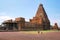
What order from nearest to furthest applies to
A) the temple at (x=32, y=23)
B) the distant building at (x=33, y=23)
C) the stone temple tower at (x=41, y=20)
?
the temple at (x=32, y=23), the distant building at (x=33, y=23), the stone temple tower at (x=41, y=20)

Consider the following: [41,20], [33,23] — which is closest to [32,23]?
[33,23]

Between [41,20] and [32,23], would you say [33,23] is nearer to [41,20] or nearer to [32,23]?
[32,23]

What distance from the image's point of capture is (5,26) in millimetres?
58969

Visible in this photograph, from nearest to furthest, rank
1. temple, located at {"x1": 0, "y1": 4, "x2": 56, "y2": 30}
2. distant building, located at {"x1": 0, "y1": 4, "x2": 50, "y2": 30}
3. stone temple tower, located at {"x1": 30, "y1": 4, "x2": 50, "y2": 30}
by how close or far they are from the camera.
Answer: temple, located at {"x1": 0, "y1": 4, "x2": 56, "y2": 30} < distant building, located at {"x1": 0, "y1": 4, "x2": 50, "y2": 30} < stone temple tower, located at {"x1": 30, "y1": 4, "x2": 50, "y2": 30}

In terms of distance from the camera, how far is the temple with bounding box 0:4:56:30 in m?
60.8

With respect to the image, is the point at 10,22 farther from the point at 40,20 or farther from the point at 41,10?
the point at 41,10

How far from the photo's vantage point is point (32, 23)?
65.5 metres

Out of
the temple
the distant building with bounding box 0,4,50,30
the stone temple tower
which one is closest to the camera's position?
the temple

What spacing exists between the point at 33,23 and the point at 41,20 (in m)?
5.60

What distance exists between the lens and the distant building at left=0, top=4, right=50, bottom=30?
6106 cm

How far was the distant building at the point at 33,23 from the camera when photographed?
6106 centimetres

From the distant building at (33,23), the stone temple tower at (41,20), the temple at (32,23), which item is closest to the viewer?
the temple at (32,23)

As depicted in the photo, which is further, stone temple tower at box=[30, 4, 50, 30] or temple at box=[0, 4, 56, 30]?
stone temple tower at box=[30, 4, 50, 30]

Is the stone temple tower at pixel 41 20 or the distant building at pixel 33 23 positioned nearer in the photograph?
the distant building at pixel 33 23
